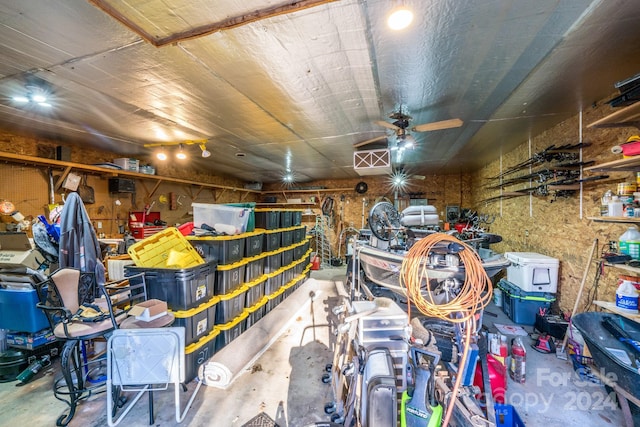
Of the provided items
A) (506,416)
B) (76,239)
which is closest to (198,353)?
(76,239)

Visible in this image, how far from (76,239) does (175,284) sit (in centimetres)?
122

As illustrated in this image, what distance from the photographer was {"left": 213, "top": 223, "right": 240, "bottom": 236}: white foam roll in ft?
9.77

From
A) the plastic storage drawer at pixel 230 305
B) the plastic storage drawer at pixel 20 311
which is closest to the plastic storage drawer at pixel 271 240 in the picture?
the plastic storage drawer at pixel 230 305

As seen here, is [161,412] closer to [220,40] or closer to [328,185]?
[220,40]

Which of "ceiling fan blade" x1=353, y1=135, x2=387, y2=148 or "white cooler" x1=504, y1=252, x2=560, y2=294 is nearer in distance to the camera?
"white cooler" x1=504, y1=252, x2=560, y2=294

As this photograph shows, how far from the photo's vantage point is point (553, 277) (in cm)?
342

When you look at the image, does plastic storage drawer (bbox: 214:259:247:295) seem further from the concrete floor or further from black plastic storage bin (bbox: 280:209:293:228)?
black plastic storage bin (bbox: 280:209:293:228)

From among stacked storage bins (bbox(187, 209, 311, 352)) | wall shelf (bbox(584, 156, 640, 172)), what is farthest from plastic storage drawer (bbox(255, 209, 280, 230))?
wall shelf (bbox(584, 156, 640, 172))

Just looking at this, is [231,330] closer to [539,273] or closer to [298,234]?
[298,234]

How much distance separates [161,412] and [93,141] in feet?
14.3

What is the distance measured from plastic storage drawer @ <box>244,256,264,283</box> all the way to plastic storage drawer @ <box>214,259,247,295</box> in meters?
0.12

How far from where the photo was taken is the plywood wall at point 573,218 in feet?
8.49

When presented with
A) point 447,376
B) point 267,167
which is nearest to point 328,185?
point 267,167

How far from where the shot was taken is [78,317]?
80.4 inches
